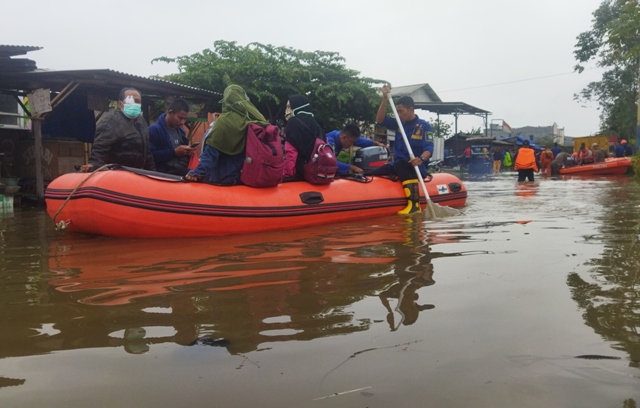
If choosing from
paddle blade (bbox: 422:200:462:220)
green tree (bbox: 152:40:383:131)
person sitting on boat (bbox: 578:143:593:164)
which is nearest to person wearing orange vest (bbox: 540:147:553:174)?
person sitting on boat (bbox: 578:143:593:164)

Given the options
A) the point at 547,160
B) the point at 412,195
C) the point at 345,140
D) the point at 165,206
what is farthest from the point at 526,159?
the point at 165,206

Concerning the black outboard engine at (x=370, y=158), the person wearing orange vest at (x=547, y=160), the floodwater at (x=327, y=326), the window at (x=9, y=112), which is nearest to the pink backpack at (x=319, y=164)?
the black outboard engine at (x=370, y=158)

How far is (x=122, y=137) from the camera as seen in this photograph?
4.88 meters

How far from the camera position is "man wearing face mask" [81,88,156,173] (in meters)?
4.83

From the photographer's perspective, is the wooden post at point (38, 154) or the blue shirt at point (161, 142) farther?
the wooden post at point (38, 154)

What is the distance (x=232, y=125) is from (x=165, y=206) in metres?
0.95

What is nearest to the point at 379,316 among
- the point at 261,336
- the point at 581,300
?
the point at 261,336

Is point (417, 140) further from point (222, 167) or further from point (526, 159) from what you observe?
point (526, 159)

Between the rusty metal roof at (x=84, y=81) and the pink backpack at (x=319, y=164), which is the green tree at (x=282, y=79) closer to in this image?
the rusty metal roof at (x=84, y=81)

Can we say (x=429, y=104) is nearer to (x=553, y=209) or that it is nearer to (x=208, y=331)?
(x=553, y=209)

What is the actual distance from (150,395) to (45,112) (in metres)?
8.78

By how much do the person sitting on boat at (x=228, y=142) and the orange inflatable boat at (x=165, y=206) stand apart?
18 centimetres

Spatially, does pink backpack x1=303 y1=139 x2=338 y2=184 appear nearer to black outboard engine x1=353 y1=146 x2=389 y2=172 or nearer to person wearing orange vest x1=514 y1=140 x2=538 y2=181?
black outboard engine x1=353 y1=146 x2=389 y2=172

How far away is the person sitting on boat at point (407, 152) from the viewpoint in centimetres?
652
